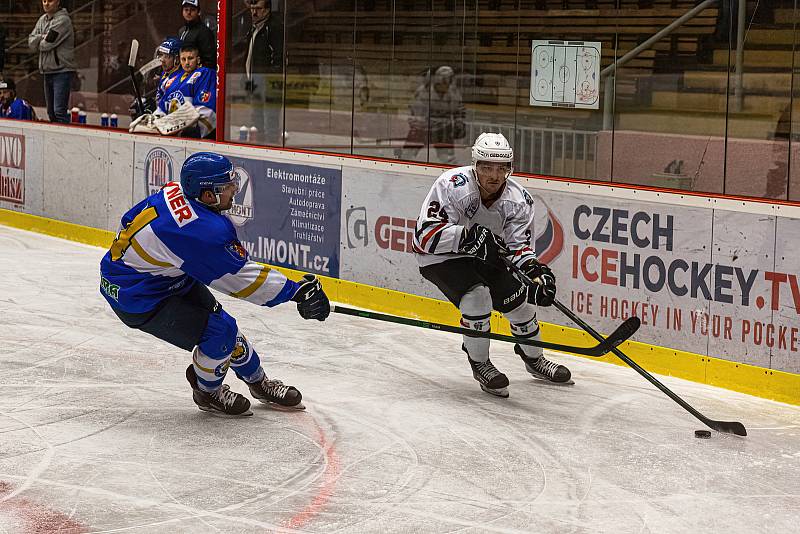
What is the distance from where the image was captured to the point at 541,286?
543 cm

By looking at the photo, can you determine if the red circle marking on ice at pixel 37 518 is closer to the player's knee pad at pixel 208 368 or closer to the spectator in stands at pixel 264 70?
the player's knee pad at pixel 208 368

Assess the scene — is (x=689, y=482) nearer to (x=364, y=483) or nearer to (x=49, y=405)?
(x=364, y=483)

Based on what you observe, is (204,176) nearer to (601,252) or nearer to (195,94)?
(601,252)

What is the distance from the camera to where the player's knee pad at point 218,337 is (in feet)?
16.6

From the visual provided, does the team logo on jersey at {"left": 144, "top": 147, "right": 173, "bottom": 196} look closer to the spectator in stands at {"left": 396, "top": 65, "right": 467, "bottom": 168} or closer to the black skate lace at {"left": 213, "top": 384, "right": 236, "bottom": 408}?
the spectator in stands at {"left": 396, "top": 65, "right": 467, "bottom": 168}

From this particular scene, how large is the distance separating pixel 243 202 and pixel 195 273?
4077 mm

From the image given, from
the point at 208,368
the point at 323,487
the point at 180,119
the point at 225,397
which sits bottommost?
Result: the point at 323,487

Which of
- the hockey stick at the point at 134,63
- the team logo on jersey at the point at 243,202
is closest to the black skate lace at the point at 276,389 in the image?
the team logo on jersey at the point at 243,202

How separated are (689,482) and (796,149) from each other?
2087 millimetres

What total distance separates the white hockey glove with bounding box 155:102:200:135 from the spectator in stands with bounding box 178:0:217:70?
37cm

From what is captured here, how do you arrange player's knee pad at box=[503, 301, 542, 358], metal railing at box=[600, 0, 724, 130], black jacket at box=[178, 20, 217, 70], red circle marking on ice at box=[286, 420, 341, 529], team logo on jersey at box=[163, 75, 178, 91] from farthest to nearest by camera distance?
team logo on jersey at box=[163, 75, 178, 91]
black jacket at box=[178, 20, 217, 70]
metal railing at box=[600, 0, 724, 130]
player's knee pad at box=[503, 301, 542, 358]
red circle marking on ice at box=[286, 420, 341, 529]

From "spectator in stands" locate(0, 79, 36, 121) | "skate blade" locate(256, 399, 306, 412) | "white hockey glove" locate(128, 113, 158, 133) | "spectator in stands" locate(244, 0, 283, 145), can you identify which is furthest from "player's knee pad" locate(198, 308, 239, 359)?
"spectator in stands" locate(0, 79, 36, 121)

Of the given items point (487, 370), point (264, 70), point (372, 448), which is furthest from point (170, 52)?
point (372, 448)

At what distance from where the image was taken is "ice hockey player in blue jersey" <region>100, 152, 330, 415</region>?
4.87m
